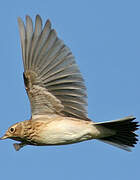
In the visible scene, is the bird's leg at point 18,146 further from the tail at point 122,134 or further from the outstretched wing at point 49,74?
the tail at point 122,134

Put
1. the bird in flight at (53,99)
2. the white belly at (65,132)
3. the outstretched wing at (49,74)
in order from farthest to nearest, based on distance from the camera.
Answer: the outstretched wing at (49,74), the bird in flight at (53,99), the white belly at (65,132)

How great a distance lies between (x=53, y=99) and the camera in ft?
27.6

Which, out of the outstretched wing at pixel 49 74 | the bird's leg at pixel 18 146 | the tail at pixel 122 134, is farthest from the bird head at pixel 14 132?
the tail at pixel 122 134

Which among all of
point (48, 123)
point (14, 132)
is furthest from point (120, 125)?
point (14, 132)

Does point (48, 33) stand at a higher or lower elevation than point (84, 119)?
higher

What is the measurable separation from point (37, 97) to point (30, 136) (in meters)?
0.64

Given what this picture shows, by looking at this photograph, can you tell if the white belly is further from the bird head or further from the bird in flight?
the bird head

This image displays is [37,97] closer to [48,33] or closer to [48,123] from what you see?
[48,123]

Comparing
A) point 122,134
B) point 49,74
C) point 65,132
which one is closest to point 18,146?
point 65,132

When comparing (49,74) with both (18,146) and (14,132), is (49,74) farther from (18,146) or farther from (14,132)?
(18,146)

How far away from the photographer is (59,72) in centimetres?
851

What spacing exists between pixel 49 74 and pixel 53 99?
407mm

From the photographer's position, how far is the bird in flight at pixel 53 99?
26.4 feet

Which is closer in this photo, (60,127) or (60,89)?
(60,127)
